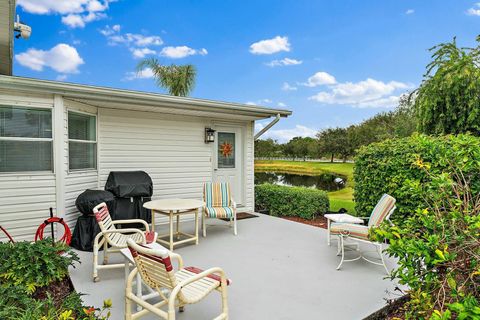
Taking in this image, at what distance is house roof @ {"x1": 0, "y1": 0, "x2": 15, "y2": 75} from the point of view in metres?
3.68

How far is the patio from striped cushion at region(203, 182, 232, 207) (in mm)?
668

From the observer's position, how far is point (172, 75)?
1476cm

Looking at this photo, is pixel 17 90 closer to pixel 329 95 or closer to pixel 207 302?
pixel 207 302

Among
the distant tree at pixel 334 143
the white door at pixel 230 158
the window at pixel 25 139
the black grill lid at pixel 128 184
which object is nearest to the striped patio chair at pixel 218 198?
the black grill lid at pixel 128 184

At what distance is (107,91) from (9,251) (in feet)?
9.01

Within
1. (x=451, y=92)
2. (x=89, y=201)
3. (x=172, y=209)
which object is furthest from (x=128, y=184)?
(x=451, y=92)

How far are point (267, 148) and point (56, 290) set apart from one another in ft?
96.8

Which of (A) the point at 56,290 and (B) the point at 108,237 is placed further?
(B) the point at 108,237

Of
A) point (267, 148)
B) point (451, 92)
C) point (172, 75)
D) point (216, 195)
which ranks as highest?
point (172, 75)

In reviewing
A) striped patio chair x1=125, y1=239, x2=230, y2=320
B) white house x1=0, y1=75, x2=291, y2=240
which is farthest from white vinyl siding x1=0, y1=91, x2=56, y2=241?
striped patio chair x1=125, y1=239, x2=230, y2=320

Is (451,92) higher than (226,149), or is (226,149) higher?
(451,92)

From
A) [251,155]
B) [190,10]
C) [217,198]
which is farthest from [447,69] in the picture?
[190,10]

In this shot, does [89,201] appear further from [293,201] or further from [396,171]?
[396,171]

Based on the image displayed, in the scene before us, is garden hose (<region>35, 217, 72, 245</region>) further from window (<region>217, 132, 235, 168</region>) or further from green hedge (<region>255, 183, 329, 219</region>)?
green hedge (<region>255, 183, 329, 219</region>)
